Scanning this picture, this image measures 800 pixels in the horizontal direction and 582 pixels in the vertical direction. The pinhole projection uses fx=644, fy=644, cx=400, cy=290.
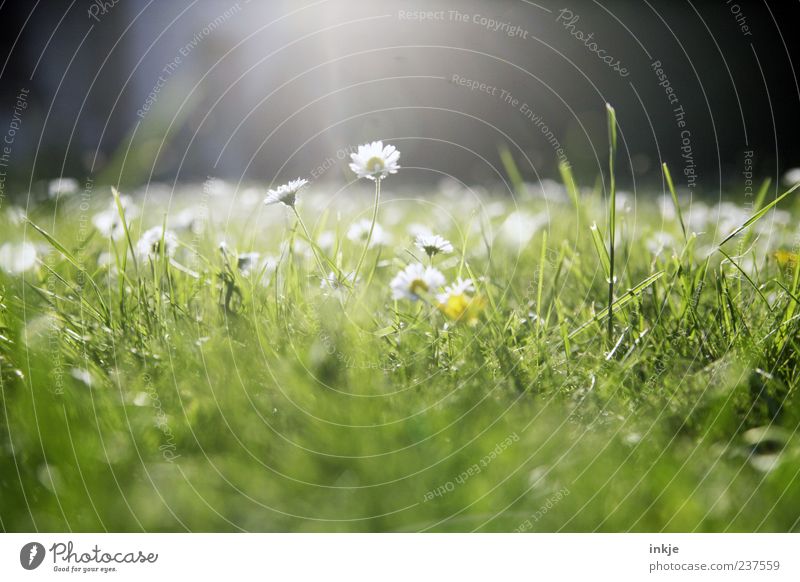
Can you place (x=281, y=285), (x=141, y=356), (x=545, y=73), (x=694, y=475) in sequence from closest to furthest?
(x=694, y=475) → (x=141, y=356) → (x=281, y=285) → (x=545, y=73)

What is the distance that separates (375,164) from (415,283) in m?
0.14

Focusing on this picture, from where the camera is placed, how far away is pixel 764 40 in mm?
833

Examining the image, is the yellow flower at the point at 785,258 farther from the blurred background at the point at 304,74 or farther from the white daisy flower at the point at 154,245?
the white daisy flower at the point at 154,245

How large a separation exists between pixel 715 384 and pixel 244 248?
0.64m

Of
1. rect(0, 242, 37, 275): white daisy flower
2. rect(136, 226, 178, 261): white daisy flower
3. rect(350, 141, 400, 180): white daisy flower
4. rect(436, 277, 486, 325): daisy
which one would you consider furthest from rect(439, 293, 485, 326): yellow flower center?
rect(0, 242, 37, 275): white daisy flower

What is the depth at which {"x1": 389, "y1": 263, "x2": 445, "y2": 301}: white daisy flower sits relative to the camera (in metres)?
0.66

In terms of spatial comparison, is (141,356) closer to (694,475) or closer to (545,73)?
(694,475)

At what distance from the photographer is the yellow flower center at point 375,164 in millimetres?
697

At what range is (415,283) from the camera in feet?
2.19

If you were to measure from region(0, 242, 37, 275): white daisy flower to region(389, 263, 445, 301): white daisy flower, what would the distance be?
16.6 inches
